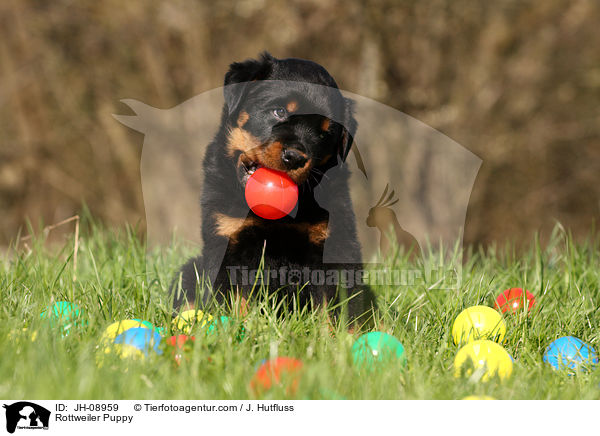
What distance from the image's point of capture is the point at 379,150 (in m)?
5.66

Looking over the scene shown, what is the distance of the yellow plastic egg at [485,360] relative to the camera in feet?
6.53

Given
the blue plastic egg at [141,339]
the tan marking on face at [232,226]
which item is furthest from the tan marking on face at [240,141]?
the blue plastic egg at [141,339]

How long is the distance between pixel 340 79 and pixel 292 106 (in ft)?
11.7

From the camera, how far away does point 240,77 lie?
2734 millimetres

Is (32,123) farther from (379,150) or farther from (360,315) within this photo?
(360,315)

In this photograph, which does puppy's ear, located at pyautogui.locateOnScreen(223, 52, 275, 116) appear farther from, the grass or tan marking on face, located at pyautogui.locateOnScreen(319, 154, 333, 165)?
the grass

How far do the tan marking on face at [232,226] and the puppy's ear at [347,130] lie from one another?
0.54 metres

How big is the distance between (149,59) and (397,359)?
228 inches

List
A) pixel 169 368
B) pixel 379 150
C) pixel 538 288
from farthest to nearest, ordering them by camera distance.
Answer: pixel 379 150 < pixel 538 288 < pixel 169 368

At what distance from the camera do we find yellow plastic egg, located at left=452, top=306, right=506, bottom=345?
2.32 metres

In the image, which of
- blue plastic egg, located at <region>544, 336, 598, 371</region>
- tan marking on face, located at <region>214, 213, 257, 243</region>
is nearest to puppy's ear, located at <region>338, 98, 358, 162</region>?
tan marking on face, located at <region>214, 213, 257, 243</region>

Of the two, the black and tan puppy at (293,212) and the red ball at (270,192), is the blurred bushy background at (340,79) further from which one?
the red ball at (270,192)
